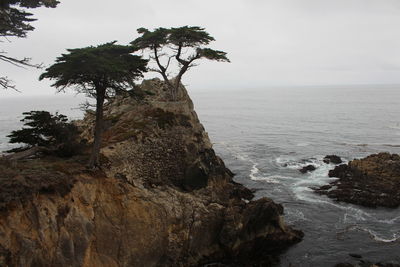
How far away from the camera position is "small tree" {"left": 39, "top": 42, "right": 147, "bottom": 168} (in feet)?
63.0

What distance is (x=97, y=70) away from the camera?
19.4m

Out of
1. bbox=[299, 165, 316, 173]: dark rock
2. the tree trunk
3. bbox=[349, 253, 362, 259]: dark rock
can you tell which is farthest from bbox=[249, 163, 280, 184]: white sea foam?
the tree trunk

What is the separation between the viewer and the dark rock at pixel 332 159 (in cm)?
5253

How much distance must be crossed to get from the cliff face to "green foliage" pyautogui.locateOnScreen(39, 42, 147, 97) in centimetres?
191

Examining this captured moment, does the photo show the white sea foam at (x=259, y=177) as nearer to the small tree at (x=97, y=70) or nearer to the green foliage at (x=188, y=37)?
the green foliage at (x=188, y=37)

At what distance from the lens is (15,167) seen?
18.8m

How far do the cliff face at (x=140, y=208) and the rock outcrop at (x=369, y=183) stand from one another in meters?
12.6

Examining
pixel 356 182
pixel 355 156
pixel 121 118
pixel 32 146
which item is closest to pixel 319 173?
pixel 356 182

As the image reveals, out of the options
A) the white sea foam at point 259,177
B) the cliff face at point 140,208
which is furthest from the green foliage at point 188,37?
the white sea foam at point 259,177

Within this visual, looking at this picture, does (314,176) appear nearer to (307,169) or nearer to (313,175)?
(313,175)

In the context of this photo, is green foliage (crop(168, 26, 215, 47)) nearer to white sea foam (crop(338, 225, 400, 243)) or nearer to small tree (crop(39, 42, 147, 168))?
small tree (crop(39, 42, 147, 168))

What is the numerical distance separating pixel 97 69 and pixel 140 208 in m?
9.69

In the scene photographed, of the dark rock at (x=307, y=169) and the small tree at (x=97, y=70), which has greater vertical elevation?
the small tree at (x=97, y=70)

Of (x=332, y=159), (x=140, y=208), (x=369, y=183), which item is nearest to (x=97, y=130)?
(x=140, y=208)
